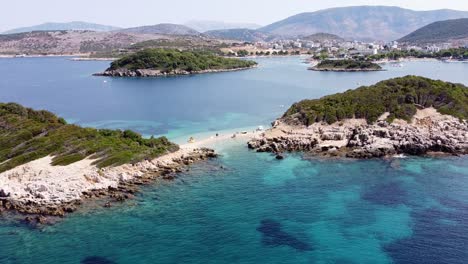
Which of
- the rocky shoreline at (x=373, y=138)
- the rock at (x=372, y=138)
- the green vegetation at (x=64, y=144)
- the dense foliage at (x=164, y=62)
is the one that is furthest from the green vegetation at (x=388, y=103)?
the dense foliage at (x=164, y=62)

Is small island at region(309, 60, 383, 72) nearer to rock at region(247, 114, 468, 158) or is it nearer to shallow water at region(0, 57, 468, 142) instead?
shallow water at region(0, 57, 468, 142)

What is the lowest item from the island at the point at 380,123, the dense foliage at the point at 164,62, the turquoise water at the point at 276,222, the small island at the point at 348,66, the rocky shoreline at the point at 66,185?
the turquoise water at the point at 276,222

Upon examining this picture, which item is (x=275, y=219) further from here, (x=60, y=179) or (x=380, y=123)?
(x=380, y=123)

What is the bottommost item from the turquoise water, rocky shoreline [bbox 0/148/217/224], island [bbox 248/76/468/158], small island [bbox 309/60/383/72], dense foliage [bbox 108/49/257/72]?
the turquoise water

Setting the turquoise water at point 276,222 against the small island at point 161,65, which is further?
the small island at point 161,65

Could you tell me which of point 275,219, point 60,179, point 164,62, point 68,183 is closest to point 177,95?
point 164,62

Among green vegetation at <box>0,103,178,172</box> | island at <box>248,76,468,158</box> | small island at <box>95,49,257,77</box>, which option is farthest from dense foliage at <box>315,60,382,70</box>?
green vegetation at <box>0,103,178,172</box>

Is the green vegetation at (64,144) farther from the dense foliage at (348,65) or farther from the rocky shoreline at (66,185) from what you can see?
the dense foliage at (348,65)
